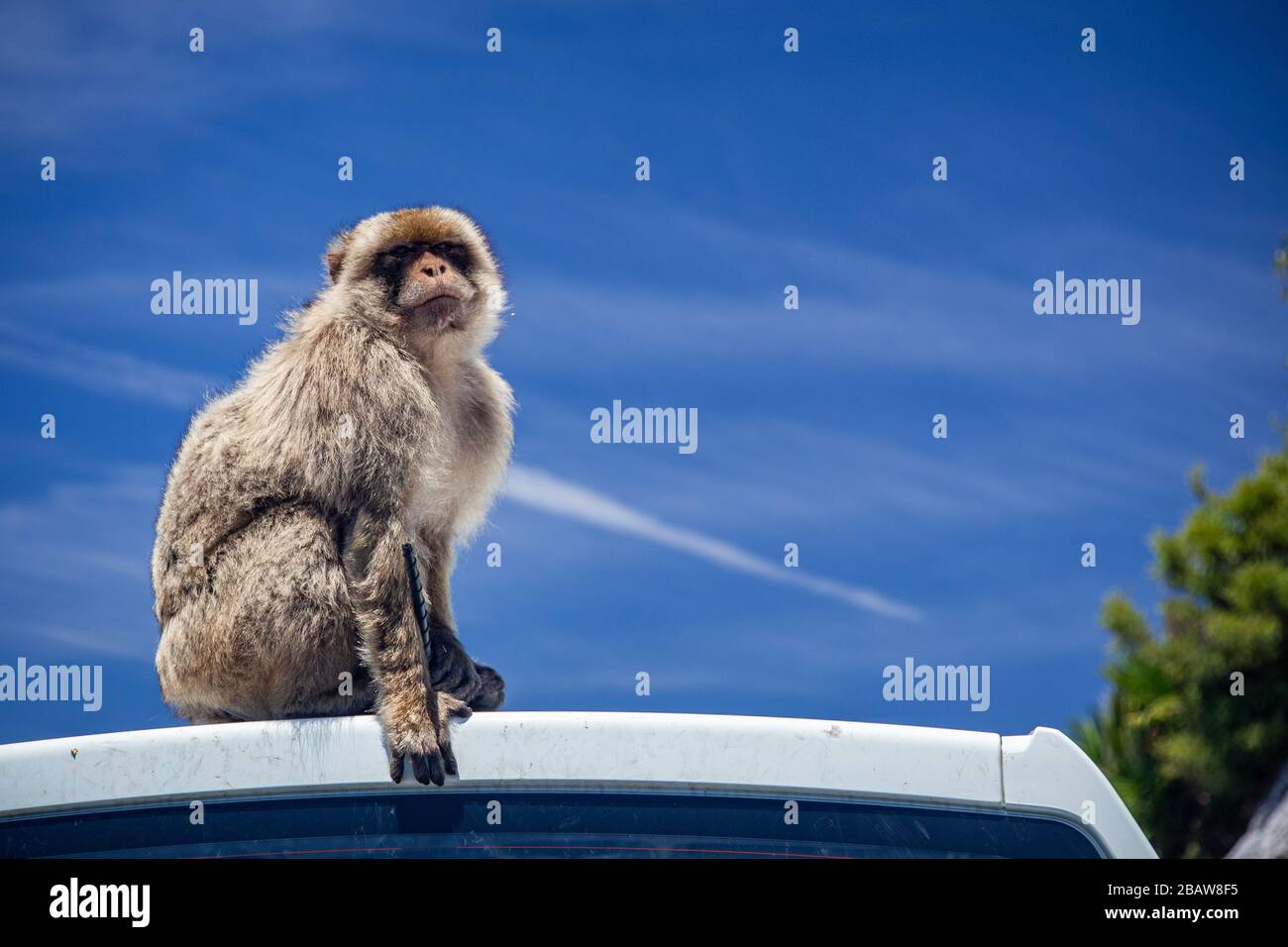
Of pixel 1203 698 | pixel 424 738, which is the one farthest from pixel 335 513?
pixel 1203 698

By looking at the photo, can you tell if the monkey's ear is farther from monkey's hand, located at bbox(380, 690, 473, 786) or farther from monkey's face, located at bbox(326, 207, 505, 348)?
monkey's hand, located at bbox(380, 690, 473, 786)

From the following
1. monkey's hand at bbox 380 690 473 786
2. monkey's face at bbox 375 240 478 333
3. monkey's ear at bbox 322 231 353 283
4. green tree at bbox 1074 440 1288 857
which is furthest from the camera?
green tree at bbox 1074 440 1288 857

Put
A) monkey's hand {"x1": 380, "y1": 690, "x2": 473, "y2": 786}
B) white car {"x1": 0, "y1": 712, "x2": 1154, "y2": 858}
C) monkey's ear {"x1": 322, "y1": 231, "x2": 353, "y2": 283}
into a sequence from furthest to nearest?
1. monkey's ear {"x1": 322, "y1": 231, "x2": 353, "y2": 283}
2. monkey's hand {"x1": 380, "y1": 690, "x2": 473, "y2": 786}
3. white car {"x1": 0, "y1": 712, "x2": 1154, "y2": 858}

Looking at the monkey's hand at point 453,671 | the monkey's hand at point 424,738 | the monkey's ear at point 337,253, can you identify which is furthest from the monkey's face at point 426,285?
the monkey's hand at point 424,738

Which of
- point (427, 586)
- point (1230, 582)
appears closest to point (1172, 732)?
point (1230, 582)

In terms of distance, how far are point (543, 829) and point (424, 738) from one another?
0.89 meters

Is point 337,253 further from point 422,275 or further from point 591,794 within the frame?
point 591,794

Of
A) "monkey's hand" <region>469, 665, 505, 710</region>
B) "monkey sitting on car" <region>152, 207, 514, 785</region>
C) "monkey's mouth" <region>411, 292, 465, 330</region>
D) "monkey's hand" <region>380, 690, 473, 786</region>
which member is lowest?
"monkey's hand" <region>380, 690, 473, 786</region>

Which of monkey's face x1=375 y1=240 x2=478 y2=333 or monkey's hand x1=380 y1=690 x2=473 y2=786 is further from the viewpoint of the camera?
monkey's face x1=375 y1=240 x2=478 y2=333

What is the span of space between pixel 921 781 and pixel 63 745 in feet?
5.77

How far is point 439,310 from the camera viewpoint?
5.72m

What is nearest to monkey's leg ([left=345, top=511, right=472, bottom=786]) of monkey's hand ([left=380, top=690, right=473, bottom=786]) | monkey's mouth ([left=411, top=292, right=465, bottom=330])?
monkey's hand ([left=380, top=690, right=473, bottom=786])

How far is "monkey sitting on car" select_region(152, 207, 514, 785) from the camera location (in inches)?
196
